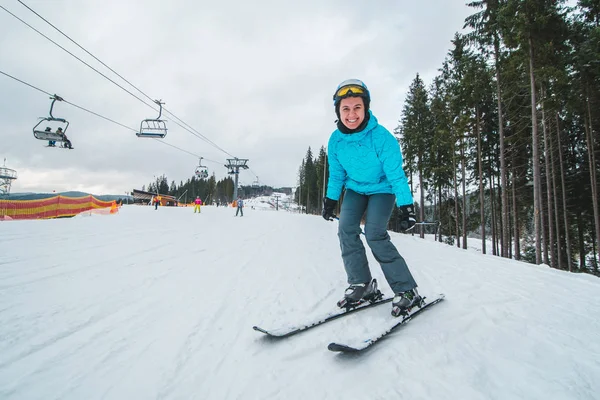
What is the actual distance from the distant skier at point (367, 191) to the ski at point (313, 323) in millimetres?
89

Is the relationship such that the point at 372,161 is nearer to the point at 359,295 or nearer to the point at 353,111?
the point at 353,111

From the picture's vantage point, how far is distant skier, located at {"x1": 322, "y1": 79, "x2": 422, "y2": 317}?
232 centimetres

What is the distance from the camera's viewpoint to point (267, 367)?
4.81 feet

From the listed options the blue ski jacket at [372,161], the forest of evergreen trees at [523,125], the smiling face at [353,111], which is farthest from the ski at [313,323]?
the forest of evergreen trees at [523,125]

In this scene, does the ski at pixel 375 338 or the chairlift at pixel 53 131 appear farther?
the chairlift at pixel 53 131

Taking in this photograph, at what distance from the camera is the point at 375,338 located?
1.67 meters

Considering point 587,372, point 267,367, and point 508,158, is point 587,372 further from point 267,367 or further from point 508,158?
point 508,158

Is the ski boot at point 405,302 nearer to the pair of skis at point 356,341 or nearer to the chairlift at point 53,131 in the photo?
the pair of skis at point 356,341

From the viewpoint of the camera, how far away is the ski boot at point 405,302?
2105 millimetres

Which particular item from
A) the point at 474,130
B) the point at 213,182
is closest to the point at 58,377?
the point at 474,130

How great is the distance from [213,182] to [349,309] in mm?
114293

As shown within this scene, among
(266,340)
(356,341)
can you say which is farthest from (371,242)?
(266,340)

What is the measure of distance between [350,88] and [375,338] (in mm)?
2196

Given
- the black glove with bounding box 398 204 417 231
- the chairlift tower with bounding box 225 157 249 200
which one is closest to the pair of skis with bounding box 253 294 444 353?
the black glove with bounding box 398 204 417 231
